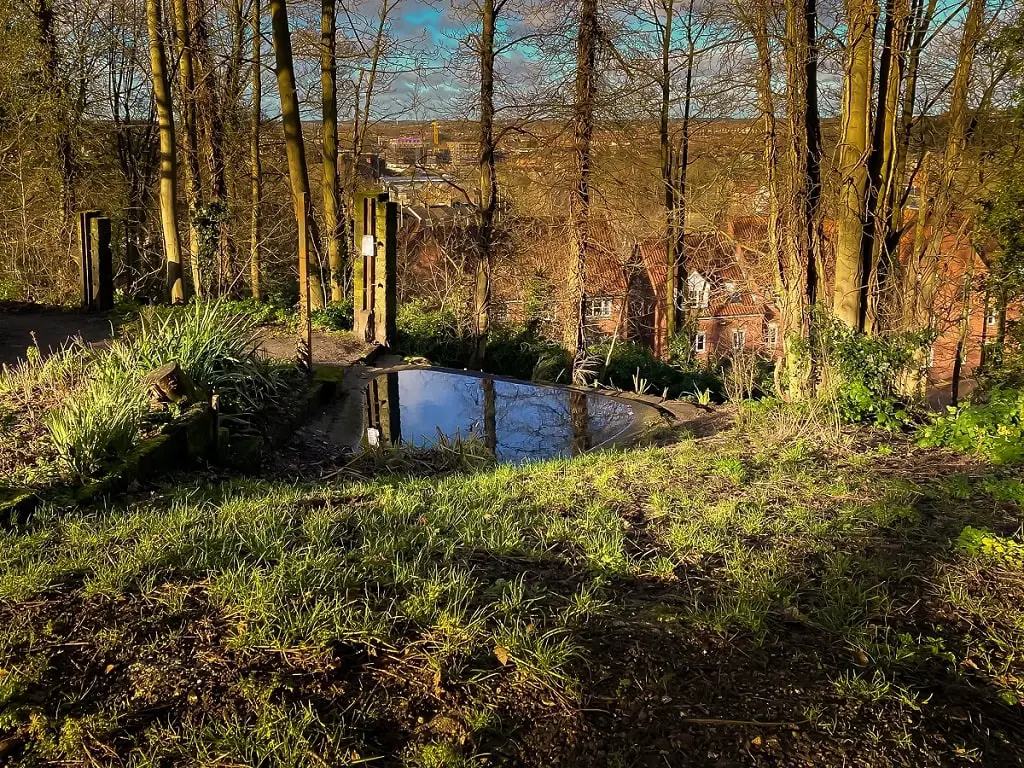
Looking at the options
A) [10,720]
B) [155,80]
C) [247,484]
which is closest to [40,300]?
[155,80]

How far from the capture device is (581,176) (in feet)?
49.4

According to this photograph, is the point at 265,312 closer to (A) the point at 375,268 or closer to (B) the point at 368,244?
(A) the point at 375,268

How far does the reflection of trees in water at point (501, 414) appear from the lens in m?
7.74

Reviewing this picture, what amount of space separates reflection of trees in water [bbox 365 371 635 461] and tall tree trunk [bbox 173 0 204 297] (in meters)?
5.46

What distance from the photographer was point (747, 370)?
26.4ft

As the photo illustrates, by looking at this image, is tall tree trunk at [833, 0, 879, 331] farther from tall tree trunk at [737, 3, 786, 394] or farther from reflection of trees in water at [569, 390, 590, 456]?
reflection of trees in water at [569, 390, 590, 456]

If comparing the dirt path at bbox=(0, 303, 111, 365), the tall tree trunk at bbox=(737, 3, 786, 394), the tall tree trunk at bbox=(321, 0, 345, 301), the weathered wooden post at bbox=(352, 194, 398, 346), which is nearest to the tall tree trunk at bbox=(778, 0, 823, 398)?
the tall tree trunk at bbox=(737, 3, 786, 394)

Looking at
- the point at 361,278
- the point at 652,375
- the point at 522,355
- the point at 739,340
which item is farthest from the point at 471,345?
the point at 739,340

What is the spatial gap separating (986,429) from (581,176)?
34.9ft

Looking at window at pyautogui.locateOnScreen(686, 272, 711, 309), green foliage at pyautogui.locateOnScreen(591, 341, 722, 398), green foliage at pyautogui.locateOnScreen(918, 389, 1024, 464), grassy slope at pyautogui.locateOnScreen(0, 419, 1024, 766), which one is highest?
window at pyautogui.locateOnScreen(686, 272, 711, 309)

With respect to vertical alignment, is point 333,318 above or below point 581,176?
below

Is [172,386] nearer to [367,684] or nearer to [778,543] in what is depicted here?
[367,684]

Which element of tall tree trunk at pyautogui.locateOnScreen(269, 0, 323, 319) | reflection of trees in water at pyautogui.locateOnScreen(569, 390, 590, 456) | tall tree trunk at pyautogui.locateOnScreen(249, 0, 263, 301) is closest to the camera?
reflection of trees in water at pyautogui.locateOnScreen(569, 390, 590, 456)

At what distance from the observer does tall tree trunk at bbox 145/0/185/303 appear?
43.6 feet
